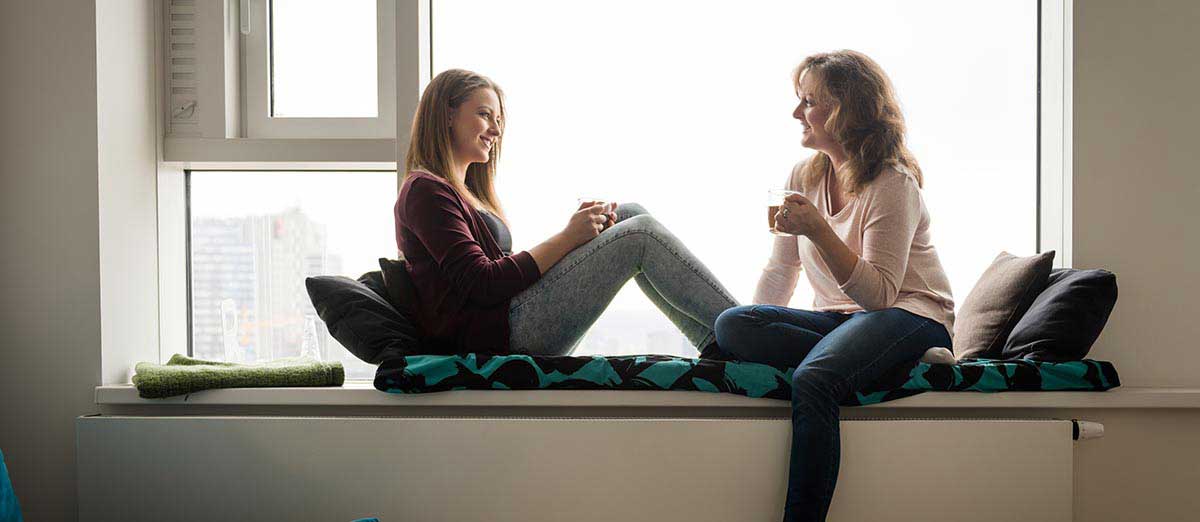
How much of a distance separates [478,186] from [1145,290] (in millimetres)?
1650

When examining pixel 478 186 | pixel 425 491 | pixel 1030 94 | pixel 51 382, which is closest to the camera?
pixel 425 491

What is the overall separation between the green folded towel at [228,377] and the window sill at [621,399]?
0.9 inches

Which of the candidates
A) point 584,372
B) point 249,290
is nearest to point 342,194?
point 249,290

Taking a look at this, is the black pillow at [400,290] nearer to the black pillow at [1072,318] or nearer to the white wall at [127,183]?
the white wall at [127,183]

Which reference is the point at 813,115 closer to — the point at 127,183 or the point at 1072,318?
the point at 1072,318

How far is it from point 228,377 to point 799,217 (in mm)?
1270

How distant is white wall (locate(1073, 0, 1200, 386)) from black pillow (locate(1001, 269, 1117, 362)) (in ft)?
0.94

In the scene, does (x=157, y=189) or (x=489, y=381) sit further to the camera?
→ (x=157, y=189)

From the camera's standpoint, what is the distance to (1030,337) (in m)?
1.79

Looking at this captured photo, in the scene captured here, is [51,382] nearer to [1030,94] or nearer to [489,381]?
[489,381]

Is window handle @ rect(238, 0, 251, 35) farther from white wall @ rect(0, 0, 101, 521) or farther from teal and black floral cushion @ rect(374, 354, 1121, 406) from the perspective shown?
teal and black floral cushion @ rect(374, 354, 1121, 406)

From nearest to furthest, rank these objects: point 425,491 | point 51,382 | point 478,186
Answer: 1. point 425,491
2. point 51,382
3. point 478,186

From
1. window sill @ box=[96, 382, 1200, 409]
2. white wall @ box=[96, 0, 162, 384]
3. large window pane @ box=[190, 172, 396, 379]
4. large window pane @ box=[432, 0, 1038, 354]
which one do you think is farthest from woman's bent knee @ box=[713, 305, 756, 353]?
white wall @ box=[96, 0, 162, 384]

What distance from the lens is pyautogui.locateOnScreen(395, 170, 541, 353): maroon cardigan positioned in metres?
1.78
